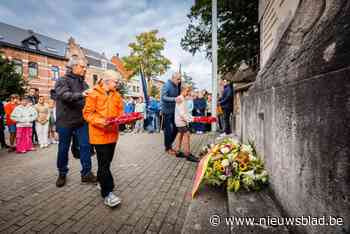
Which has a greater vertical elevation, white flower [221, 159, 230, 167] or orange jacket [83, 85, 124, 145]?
orange jacket [83, 85, 124, 145]

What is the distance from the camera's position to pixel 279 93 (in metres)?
2.00

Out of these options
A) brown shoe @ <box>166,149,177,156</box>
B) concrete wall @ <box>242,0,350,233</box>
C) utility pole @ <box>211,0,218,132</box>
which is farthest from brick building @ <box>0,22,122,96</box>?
concrete wall @ <box>242,0,350,233</box>

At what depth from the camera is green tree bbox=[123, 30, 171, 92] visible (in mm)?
32500

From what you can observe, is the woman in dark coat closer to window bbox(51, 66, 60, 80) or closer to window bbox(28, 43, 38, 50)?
window bbox(51, 66, 60, 80)

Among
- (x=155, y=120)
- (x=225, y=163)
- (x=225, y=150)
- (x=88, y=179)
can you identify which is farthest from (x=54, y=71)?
(x=225, y=163)

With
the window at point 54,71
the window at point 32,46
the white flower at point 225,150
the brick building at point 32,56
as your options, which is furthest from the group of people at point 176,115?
the window at point 54,71

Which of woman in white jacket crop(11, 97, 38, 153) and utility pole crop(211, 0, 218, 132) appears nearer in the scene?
woman in white jacket crop(11, 97, 38, 153)

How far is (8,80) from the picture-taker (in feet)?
48.4

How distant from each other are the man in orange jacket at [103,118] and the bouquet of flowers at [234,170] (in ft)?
4.09

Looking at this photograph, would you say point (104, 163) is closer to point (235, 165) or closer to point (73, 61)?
point (235, 165)

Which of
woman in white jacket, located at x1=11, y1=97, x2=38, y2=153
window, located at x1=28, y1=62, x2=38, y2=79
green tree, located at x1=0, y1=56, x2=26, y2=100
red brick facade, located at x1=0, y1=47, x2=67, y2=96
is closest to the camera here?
woman in white jacket, located at x1=11, y1=97, x2=38, y2=153

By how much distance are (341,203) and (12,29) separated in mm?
39788

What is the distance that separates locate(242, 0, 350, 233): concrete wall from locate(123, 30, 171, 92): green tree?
3168cm

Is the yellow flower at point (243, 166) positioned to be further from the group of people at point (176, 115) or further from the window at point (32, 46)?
the window at point (32, 46)
